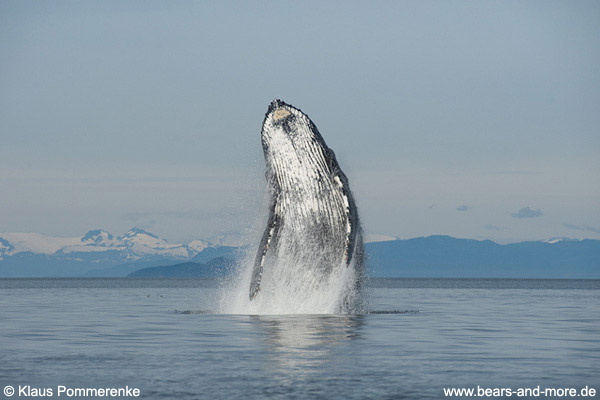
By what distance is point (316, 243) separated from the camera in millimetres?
19344

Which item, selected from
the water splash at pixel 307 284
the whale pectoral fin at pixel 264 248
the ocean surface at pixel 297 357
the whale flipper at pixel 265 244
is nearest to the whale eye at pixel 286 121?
the whale flipper at pixel 265 244

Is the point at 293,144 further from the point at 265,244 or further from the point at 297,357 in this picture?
the point at 297,357

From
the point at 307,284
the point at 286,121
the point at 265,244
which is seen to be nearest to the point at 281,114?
the point at 286,121

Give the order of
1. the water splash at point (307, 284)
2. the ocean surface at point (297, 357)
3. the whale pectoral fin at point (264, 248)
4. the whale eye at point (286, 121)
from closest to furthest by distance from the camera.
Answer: the ocean surface at point (297, 357), the whale eye at point (286, 121), the whale pectoral fin at point (264, 248), the water splash at point (307, 284)

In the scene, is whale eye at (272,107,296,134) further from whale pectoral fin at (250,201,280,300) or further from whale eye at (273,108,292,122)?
whale pectoral fin at (250,201,280,300)

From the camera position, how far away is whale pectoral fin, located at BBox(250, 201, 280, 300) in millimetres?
19141

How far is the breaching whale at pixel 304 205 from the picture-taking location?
19.1 meters

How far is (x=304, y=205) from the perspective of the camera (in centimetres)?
1928

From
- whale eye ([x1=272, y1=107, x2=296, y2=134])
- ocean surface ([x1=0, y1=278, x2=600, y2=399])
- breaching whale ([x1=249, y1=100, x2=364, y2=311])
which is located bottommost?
ocean surface ([x1=0, y1=278, x2=600, y2=399])

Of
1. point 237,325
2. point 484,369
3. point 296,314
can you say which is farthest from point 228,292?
point 484,369

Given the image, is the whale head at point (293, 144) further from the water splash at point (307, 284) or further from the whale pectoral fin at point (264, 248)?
the water splash at point (307, 284)

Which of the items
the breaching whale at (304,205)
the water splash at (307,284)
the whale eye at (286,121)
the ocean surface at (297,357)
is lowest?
the ocean surface at (297,357)

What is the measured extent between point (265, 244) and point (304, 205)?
1.34 meters

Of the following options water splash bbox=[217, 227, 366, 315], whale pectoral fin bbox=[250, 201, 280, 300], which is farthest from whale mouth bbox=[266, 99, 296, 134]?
water splash bbox=[217, 227, 366, 315]
